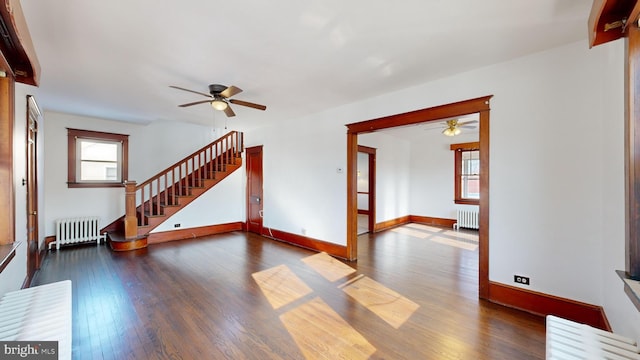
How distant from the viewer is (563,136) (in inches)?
99.5

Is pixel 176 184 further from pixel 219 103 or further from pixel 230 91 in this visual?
pixel 230 91

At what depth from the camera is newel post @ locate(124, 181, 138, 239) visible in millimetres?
5059

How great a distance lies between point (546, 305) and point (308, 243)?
3.59 m

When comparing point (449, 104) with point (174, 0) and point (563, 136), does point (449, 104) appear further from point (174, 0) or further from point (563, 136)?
point (174, 0)

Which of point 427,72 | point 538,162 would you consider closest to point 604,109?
point 538,162

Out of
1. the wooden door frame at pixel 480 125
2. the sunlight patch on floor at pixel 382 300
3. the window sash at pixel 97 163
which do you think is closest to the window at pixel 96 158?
the window sash at pixel 97 163

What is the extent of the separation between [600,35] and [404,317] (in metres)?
2.65

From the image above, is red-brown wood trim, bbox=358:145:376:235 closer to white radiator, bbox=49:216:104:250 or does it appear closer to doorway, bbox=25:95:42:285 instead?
doorway, bbox=25:95:42:285

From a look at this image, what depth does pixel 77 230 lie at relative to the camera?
5.25 metres

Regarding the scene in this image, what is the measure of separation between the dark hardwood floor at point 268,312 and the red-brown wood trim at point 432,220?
9.41 ft

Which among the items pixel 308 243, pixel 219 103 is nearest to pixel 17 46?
pixel 219 103

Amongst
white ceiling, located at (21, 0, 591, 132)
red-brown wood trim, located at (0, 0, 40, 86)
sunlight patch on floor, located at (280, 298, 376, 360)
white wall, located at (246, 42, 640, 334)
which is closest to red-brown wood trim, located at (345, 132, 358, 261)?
white ceiling, located at (21, 0, 591, 132)

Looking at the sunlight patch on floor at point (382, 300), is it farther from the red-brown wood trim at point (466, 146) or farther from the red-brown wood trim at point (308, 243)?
the red-brown wood trim at point (466, 146)

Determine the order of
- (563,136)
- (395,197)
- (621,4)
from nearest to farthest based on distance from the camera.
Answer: (621,4)
(563,136)
(395,197)
